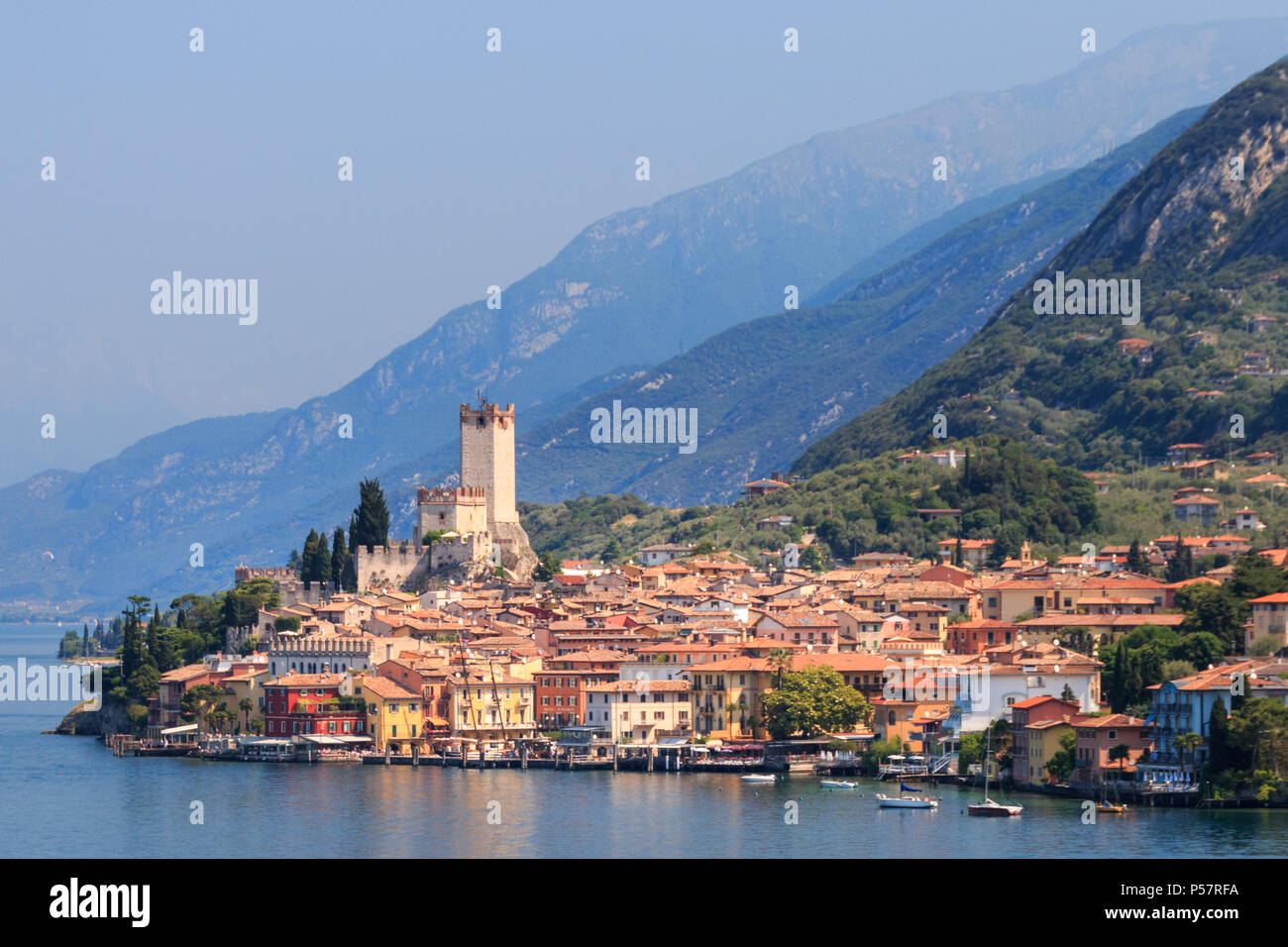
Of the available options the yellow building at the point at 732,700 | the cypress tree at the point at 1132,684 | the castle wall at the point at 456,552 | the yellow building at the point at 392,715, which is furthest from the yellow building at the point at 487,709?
the castle wall at the point at 456,552

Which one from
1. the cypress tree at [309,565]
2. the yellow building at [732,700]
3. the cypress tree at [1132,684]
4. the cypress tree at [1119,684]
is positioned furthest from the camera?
the cypress tree at [309,565]

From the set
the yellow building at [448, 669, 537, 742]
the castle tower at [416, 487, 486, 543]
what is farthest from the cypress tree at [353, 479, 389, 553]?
the yellow building at [448, 669, 537, 742]

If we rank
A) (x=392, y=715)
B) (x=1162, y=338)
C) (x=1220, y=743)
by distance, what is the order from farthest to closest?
1. (x=1162, y=338)
2. (x=392, y=715)
3. (x=1220, y=743)

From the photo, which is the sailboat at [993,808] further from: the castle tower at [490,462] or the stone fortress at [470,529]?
the castle tower at [490,462]

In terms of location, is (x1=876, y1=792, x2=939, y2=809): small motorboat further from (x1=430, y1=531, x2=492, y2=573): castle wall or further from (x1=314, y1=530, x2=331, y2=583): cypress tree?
(x1=430, y1=531, x2=492, y2=573): castle wall

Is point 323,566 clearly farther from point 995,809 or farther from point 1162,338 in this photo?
point 1162,338

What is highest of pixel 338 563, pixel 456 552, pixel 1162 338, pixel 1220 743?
pixel 1162 338

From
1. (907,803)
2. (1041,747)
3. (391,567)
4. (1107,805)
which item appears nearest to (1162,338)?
(391,567)
